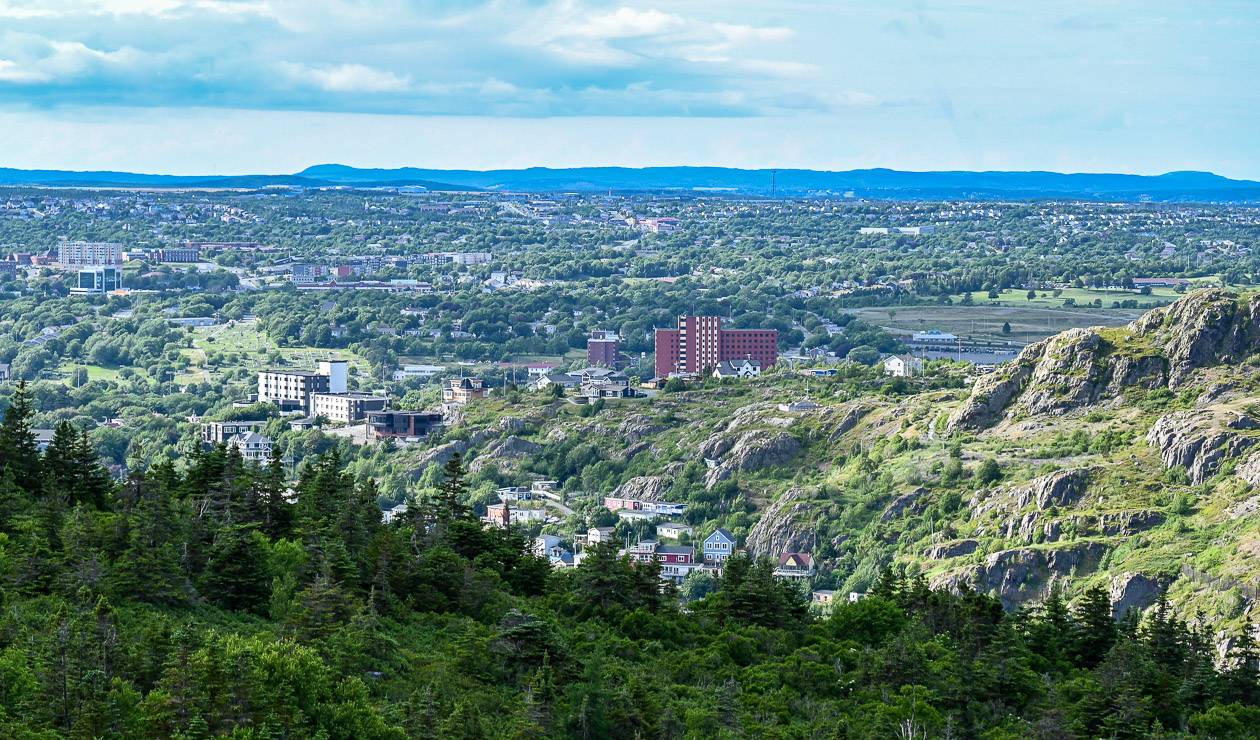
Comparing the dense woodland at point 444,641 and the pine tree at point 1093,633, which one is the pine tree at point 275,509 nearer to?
the dense woodland at point 444,641

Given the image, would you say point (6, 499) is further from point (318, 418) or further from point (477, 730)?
point (318, 418)

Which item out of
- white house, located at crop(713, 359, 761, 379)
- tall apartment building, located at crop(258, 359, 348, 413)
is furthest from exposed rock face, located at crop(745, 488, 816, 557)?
tall apartment building, located at crop(258, 359, 348, 413)

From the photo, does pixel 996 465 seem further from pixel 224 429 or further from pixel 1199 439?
pixel 224 429

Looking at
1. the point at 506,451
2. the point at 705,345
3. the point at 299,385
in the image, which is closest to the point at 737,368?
the point at 705,345

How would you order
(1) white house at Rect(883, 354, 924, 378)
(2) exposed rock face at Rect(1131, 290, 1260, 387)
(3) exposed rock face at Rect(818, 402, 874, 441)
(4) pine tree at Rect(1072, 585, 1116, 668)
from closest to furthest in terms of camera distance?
(4) pine tree at Rect(1072, 585, 1116, 668)
(2) exposed rock face at Rect(1131, 290, 1260, 387)
(3) exposed rock face at Rect(818, 402, 874, 441)
(1) white house at Rect(883, 354, 924, 378)

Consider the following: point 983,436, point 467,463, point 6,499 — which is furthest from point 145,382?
point 6,499

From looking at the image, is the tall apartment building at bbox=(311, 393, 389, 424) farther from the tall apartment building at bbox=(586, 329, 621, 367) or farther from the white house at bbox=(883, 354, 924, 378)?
the tall apartment building at bbox=(586, 329, 621, 367)
